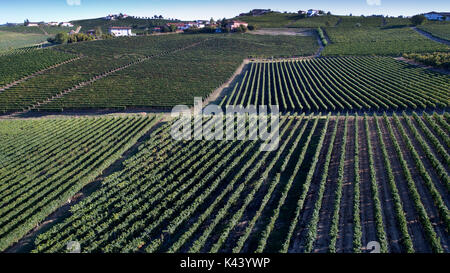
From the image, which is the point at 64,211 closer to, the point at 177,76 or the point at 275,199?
the point at 275,199

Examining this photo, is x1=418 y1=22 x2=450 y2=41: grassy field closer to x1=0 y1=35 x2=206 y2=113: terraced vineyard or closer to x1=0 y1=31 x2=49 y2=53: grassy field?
x1=0 y1=35 x2=206 y2=113: terraced vineyard

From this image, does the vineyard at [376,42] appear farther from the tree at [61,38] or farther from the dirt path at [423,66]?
the tree at [61,38]

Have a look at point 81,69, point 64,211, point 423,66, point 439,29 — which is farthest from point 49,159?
point 439,29

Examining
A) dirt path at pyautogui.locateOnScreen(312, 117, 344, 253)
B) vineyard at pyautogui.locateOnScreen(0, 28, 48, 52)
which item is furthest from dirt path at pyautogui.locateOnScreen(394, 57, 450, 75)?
vineyard at pyautogui.locateOnScreen(0, 28, 48, 52)

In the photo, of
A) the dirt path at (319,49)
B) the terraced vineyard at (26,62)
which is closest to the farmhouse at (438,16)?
the dirt path at (319,49)
